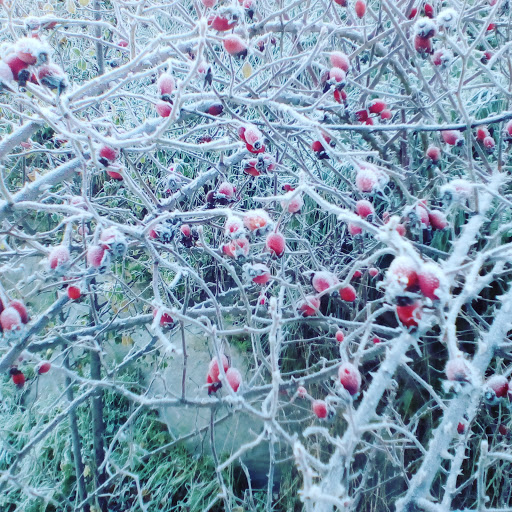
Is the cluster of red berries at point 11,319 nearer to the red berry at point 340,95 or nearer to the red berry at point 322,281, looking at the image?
the red berry at point 322,281

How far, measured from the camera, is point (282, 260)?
4.99 ft

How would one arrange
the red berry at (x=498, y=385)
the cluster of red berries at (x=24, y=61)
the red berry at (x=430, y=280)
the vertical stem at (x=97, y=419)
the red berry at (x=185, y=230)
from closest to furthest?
the red berry at (x=430, y=280) → the cluster of red berries at (x=24, y=61) → the red berry at (x=498, y=385) → the red berry at (x=185, y=230) → the vertical stem at (x=97, y=419)

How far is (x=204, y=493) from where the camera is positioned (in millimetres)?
2326

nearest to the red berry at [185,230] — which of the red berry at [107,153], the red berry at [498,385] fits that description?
the red berry at [107,153]

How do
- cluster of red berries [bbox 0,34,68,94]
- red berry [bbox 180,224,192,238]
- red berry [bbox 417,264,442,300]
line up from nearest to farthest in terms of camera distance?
1. red berry [bbox 417,264,442,300]
2. cluster of red berries [bbox 0,34,68,94]
3. red berry [bbox 180,224,192,238]

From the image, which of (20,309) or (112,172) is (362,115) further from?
(20,309)

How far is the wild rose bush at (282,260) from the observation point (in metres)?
0.99

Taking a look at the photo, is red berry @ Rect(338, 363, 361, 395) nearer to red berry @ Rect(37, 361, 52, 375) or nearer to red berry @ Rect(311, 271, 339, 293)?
red berry @ Rect(311, 271, 339, 293)

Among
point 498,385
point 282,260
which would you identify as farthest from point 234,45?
point 498,385

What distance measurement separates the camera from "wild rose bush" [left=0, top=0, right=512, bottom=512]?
0.99 meters

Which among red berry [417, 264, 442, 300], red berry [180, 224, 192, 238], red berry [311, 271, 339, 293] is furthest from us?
red berry [180, 224, 192, 238]

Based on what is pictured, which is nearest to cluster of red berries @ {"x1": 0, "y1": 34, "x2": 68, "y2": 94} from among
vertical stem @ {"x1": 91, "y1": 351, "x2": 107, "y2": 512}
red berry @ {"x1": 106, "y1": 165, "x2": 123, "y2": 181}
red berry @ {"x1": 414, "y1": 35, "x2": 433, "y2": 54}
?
red berry @ {"x1": 106, "y1": 165, "x2": 123, "y2": 181}

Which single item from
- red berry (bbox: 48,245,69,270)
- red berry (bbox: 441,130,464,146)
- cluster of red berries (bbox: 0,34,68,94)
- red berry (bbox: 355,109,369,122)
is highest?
cluster of red berries (bbox: 0,34,68,94)

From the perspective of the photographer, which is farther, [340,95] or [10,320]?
[340,95]
